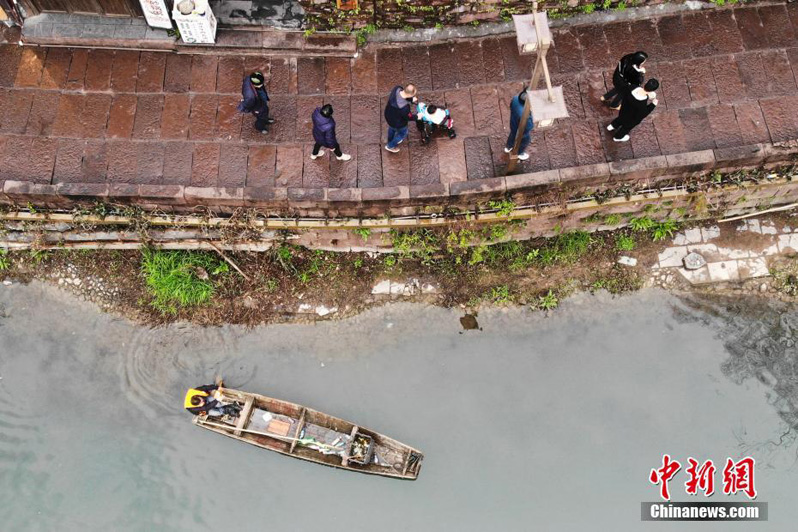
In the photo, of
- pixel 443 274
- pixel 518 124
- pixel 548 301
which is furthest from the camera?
pixel 443 274

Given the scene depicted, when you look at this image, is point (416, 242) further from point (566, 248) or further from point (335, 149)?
point (566, 248)

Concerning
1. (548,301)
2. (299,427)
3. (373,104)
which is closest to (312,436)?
(299,427)

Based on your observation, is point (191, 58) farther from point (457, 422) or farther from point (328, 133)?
point (457, 422)

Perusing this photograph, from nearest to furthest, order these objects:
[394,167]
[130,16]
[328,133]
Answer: [328,133] < [394,167] < [130,16]

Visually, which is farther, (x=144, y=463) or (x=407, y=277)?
(x=407, y=277)

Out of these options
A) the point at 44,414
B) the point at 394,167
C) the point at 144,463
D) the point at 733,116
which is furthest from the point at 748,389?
the point at 44,414

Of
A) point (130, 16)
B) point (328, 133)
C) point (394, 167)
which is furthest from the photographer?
point (130, 16)

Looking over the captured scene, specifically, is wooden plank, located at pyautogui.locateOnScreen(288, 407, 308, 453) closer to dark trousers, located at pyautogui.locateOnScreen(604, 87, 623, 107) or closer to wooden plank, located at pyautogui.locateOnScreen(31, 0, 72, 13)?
dark trousers, located at pyautogui.locateOnScreen(604, 87, 623, 107)
